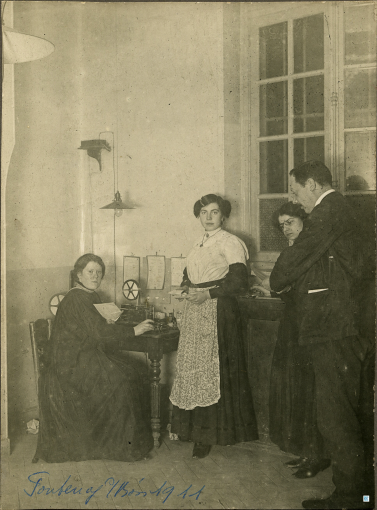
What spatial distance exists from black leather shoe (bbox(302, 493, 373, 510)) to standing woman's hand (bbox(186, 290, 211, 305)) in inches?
53.0

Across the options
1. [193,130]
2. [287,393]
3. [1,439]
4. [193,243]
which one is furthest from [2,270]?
[287,393]

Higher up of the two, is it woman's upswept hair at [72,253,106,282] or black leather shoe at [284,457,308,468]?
woman's upswept hair at [72,253,106,282]

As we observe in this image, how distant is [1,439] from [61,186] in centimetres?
162

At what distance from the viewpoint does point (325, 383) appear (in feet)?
8.97

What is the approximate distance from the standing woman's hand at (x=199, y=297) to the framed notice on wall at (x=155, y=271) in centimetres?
37

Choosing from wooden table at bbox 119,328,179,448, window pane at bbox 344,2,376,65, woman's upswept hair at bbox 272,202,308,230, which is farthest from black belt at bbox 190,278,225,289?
window pane at bbox 344,2,376,65

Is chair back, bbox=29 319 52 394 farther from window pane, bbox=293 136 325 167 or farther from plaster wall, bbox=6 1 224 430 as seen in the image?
window pane, bbox=293 136 325 167

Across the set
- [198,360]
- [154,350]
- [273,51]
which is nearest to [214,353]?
[198,360]

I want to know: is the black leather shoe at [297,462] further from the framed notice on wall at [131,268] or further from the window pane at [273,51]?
the window pane at [273,51]

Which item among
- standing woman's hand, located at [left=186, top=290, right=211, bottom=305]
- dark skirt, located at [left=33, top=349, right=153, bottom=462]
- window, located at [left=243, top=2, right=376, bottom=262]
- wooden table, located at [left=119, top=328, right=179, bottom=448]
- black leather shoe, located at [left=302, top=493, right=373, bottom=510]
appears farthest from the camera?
wooden table, located at [left=119, top=328, right=179, bottom=448]

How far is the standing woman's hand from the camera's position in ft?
11.2

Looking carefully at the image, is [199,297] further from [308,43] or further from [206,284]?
[308,43]

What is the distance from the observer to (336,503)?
2.70 metres

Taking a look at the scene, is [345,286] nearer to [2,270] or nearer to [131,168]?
[131,168]
